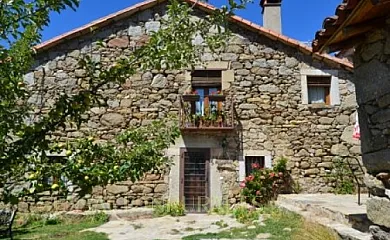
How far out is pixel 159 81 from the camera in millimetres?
9305

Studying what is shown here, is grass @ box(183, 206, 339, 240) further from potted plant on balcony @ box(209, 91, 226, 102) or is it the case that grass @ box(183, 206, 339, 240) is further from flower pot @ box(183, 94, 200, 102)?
flower pot @ box(183, 94, 200, 102)

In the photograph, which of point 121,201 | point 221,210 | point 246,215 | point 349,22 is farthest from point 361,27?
point 121,201

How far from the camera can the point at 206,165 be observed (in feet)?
29.5

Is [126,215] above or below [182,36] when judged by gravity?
below

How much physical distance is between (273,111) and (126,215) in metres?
4.48

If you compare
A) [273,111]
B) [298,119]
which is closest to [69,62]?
[273,111]

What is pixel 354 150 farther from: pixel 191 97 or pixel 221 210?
pixel 191 97

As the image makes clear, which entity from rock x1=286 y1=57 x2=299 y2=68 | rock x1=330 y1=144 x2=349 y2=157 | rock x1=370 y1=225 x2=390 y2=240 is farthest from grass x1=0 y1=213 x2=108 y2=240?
rock x1=286 y1=57 x2=299 y2=68

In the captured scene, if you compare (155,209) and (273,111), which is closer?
(155,209)

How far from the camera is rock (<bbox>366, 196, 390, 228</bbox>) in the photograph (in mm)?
3001

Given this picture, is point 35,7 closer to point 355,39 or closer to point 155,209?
point 355,39

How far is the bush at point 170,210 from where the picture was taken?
827 cm

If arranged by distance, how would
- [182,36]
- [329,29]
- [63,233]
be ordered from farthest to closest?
[63,233] → [329,29] → [182,36]

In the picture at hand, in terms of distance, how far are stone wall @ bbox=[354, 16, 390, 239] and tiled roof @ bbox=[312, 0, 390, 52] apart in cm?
11
